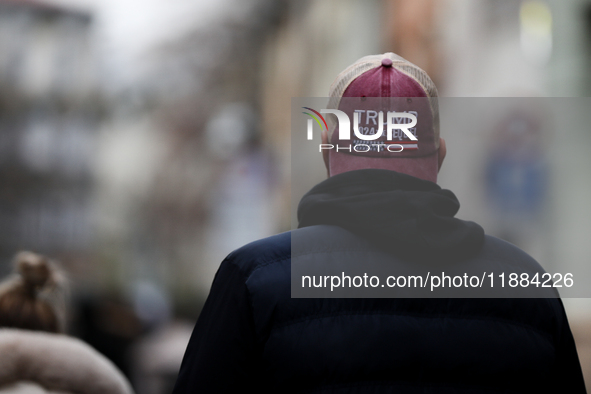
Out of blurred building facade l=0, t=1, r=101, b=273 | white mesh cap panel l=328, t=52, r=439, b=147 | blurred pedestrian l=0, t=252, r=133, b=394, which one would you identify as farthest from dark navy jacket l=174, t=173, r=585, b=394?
blurred building facade l=0, t=1, r=101, b=273

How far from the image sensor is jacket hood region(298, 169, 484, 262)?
1165 millimetres

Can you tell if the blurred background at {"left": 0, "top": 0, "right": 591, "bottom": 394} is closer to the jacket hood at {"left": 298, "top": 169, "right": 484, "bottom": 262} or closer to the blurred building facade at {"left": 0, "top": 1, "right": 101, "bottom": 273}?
the blurred building facade at {"left": 0, "top": 1, "right": 101, "bottom": 273}

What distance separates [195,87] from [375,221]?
9101mm

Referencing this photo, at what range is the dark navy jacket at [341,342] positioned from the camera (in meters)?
1.10

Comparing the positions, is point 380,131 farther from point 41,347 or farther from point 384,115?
point 41,347

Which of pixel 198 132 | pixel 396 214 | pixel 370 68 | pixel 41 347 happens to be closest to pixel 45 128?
pixel 198 132

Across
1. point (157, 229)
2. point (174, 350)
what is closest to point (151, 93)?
point (157, 229)

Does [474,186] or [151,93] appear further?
[151,93]

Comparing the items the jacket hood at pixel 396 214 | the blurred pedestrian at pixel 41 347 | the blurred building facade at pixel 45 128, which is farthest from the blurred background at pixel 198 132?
the jacket hood at pixel 396 214

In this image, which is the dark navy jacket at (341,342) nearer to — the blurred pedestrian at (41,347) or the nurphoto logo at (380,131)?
the nurphoto logo at (380,131)

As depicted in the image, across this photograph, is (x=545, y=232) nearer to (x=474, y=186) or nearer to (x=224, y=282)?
(x=474, y=186)

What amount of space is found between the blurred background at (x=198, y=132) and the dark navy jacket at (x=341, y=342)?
3.35m

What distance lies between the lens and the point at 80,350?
2197 millimetres

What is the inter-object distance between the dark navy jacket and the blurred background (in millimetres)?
3347
